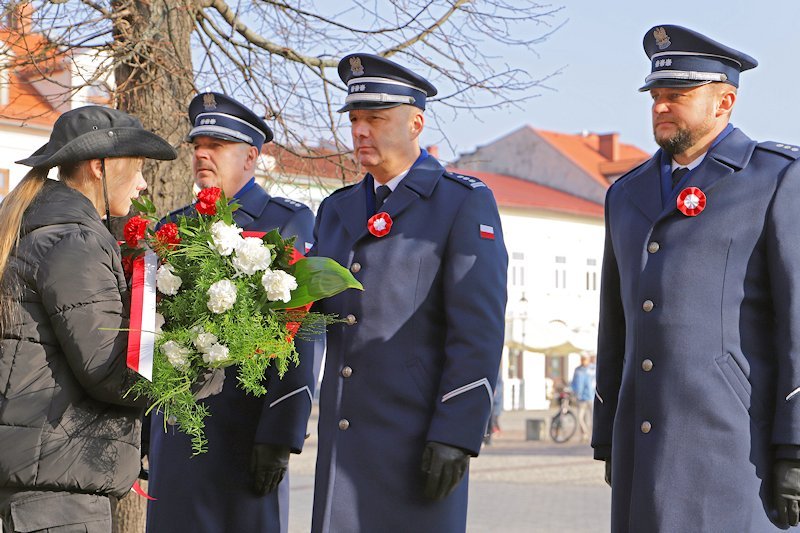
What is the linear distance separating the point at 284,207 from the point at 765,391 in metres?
2.28

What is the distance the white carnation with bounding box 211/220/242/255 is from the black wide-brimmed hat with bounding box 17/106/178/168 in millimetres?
406

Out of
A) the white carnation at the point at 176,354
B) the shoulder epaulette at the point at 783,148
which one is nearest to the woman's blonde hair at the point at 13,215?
the white carnation at the point at 176,354

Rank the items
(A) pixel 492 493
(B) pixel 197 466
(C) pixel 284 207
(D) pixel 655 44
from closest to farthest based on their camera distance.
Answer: (D) pixel 655 44
(B) pixel 197 466
(C) pixel 284 207
(A) pixel 492 493

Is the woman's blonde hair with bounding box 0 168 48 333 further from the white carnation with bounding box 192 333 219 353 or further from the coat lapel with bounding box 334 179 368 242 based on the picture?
the coat lapel with bounding box 334 179 368 242

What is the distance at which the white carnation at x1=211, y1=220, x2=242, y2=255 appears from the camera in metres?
4.00

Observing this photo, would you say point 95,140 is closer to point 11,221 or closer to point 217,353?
point 11,221

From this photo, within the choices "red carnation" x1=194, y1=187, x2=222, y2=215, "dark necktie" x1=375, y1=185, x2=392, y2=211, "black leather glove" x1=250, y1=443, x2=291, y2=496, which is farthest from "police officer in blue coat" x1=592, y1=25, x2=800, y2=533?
"red carnation" x1=194, y1=187, x2=222, y2=215

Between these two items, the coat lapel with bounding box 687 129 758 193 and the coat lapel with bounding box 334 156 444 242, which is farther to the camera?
the coat lapel with bounding box 334 156 444 242

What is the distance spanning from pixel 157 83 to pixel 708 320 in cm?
461

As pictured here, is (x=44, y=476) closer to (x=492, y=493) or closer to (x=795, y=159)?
(x=795, y=159)

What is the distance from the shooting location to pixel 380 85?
4.81 metres

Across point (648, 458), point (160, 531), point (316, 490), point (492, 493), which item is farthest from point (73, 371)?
point (492, 493)

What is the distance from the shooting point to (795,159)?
4191 millimetres

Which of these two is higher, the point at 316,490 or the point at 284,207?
the point at 284,207
